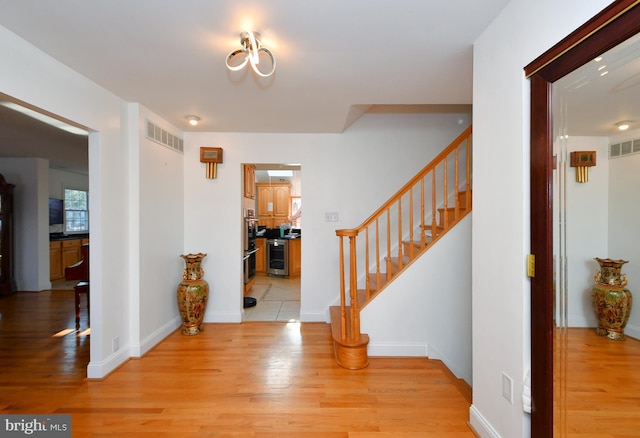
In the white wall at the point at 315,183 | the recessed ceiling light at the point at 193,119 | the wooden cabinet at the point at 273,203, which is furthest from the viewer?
the wooden cabinet at the point at 273,203

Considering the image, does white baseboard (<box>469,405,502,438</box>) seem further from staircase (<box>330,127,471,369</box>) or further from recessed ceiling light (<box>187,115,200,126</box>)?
recessed ceiling light (<box>187,115,200,126</box>)

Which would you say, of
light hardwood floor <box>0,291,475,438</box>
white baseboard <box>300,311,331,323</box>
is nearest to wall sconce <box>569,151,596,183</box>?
light hardwood floor <box>0,291,475,438</box>

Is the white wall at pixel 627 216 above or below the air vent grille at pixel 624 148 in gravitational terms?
below

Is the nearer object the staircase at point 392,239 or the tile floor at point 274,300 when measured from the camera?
the staircase at point 392,239

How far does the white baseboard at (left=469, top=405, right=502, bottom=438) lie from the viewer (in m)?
1.55

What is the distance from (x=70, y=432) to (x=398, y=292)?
8.38ft

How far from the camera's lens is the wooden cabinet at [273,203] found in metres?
7.91

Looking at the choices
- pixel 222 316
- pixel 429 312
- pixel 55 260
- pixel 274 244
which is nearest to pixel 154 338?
pixel 222 316

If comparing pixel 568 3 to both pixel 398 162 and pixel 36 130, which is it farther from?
pixel 36 130

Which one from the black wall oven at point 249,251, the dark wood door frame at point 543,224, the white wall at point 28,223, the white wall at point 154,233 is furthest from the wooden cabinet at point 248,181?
the white wall at point 28,223

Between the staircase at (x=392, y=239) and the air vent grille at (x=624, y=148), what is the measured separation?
1424 mm

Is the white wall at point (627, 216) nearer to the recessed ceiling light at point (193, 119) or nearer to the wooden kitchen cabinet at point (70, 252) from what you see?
the recessed ceiling light at point (193, 119)

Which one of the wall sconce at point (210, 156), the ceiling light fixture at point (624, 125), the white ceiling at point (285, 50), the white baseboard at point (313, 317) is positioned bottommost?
the white baseboard at point (313, 317)

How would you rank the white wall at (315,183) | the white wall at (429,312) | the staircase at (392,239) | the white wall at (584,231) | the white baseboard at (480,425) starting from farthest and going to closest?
1. the white wall at (315,183)
2. the white wall at (429,312)
3. the staircase at (392,239)
4. the white baseboard at (480,425)
5. the white wall at (584,231)
